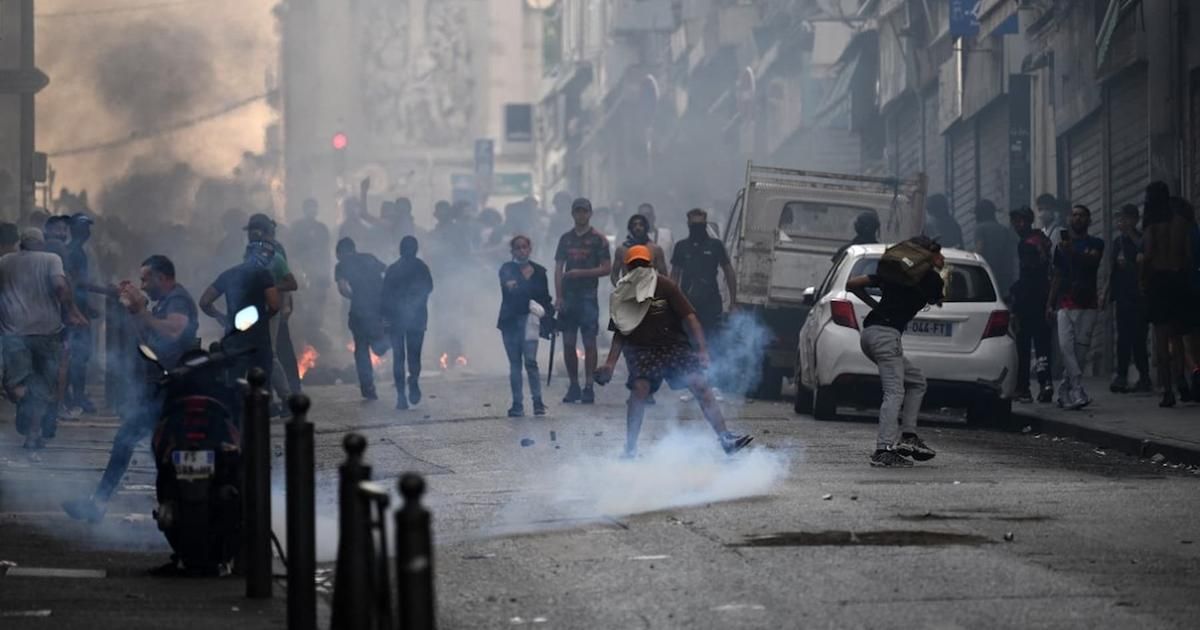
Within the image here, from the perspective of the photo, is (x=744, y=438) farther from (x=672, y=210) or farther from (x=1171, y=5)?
(x=672, y=210)

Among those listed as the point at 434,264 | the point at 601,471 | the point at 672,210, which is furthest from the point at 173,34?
the point at 601,471

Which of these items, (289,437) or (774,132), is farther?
(774,132)

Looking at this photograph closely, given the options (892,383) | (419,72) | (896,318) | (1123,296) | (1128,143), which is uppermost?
(419,72)

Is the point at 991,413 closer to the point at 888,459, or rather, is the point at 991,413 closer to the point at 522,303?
the point at 522,303

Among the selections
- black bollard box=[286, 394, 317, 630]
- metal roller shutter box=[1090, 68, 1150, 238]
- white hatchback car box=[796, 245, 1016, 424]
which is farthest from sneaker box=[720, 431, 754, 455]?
metal roller shutter box=[1090, 68, 1150, 238]

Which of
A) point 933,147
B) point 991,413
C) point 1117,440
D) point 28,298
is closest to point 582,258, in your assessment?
point 991,413

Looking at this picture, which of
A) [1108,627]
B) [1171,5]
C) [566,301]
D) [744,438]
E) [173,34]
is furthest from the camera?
[173,34]

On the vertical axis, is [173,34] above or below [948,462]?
above

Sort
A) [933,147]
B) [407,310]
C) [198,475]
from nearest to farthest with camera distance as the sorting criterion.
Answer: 1. [198,475]
2. [407,310]
3. [933,147]

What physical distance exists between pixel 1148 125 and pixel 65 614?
1734cm

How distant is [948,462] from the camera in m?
14.0

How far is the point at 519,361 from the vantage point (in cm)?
1920

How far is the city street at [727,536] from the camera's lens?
776cm

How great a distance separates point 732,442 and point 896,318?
4.23ft
